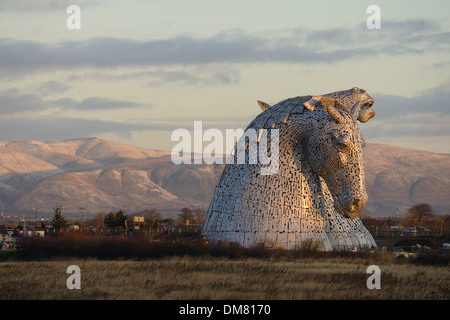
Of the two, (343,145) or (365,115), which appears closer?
(343,145)

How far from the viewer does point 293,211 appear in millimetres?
38062

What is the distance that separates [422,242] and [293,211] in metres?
15.8

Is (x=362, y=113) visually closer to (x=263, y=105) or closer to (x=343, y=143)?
(x=263, y=105)

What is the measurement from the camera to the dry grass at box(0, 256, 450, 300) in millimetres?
23125

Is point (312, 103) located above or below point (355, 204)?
above

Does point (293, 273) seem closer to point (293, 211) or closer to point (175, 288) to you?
point (175, 288)

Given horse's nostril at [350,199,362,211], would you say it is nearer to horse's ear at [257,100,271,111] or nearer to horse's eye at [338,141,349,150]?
horse's eye at [338,141,349,150]

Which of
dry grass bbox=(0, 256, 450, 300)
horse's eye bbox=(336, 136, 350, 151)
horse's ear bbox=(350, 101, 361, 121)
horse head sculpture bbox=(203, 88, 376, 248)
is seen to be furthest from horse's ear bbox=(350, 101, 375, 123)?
dry grass bbox=(0, 256, 450, 300)

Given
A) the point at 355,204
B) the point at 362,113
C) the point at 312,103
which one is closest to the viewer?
the point at 355,204

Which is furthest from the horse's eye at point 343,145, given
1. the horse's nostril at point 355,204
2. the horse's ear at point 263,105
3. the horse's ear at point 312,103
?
the horse's ear at point 263,105

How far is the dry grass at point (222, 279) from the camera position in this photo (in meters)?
23.1

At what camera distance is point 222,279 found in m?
26.9

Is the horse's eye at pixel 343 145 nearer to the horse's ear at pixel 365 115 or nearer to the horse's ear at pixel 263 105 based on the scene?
the horse's ear at pixel 365 115

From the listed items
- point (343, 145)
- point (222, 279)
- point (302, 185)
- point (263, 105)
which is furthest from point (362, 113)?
point (222, 279)
